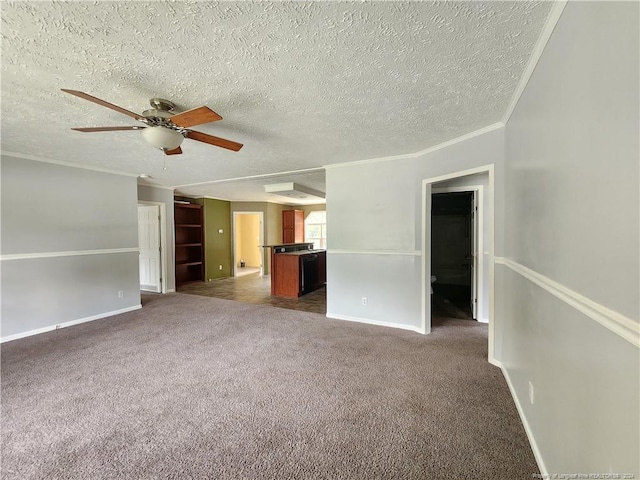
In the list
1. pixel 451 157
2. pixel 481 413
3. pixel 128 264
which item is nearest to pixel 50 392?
pixel 128 264

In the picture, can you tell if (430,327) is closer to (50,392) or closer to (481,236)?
(481,236)

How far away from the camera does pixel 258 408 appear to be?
194 cm

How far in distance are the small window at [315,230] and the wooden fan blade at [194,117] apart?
7.36 m

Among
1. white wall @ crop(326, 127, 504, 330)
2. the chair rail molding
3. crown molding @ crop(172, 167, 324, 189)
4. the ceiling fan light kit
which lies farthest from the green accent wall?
the chair rail molding

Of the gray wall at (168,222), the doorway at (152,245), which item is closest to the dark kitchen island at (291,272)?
the gray wall at (168,222)

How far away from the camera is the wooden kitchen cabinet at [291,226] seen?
8578 mm

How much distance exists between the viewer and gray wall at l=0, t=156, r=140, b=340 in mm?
3318

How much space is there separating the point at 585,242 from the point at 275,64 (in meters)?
1.69

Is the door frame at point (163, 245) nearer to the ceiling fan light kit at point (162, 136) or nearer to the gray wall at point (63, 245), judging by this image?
the gray wall at point (63, 245)

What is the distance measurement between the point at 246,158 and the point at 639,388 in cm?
374

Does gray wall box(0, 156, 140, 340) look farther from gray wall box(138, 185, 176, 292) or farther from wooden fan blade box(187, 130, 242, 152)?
wooden fan blade box(187, 130, 242, 152)

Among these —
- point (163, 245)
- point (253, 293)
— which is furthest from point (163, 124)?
point (163, 245)

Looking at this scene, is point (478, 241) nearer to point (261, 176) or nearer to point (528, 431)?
point (528, 431)

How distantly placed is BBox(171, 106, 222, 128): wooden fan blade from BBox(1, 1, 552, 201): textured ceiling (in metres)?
0.21
